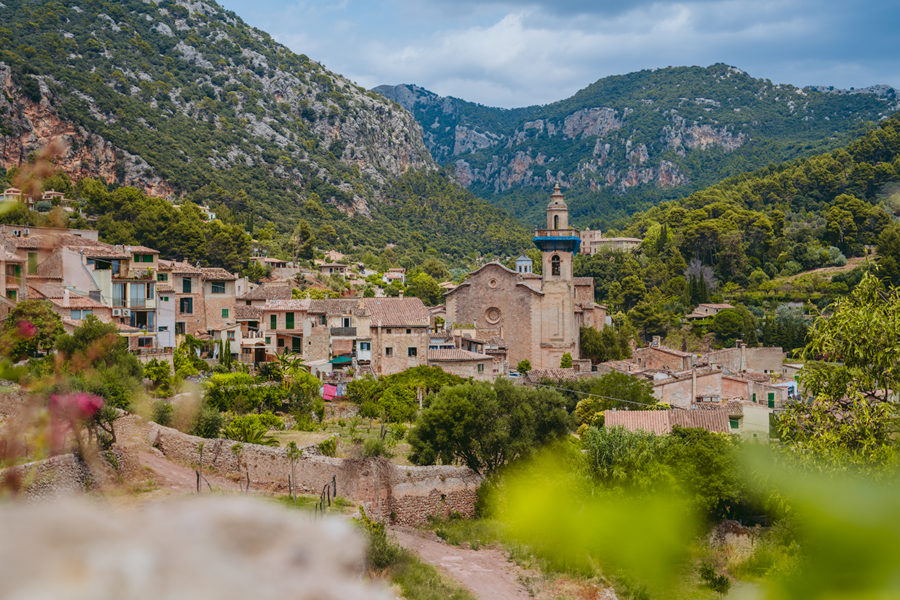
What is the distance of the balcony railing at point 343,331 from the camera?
33.5m

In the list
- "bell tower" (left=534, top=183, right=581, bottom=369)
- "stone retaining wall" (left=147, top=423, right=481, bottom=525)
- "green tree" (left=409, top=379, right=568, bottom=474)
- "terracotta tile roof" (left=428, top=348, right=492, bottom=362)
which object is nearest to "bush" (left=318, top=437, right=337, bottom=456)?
"stone retaining wall" (left=147, top=423, right=481, bottom=525)

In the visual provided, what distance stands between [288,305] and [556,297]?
16.8 metres

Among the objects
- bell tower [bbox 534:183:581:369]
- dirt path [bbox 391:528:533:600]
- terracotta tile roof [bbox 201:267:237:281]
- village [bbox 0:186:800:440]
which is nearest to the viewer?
dirt path [bbox 391:528:533:600]

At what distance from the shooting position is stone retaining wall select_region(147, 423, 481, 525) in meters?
17.9

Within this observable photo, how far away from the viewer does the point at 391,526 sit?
18.7 meters

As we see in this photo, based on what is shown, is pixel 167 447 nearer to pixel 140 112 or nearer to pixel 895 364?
pixel 895 364

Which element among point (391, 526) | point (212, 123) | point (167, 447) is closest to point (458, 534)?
point (391, 526)

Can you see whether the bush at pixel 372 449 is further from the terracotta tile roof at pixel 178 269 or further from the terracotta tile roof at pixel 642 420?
the terracotta tile roof at pixel 178 269

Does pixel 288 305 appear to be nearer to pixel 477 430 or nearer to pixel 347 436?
pixel 347 436

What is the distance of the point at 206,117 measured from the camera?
95.7 metres

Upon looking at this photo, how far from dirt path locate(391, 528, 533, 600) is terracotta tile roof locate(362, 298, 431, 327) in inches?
641

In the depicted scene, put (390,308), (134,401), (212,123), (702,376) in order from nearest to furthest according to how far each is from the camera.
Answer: (134,401) < (702,376) < (390,308) < (212,123)

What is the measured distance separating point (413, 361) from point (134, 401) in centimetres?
1629

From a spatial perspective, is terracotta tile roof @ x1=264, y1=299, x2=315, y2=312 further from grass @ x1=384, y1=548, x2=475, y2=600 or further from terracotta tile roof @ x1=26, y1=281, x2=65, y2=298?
grass @ x1=384, y1=548, x2=475, y2=600
